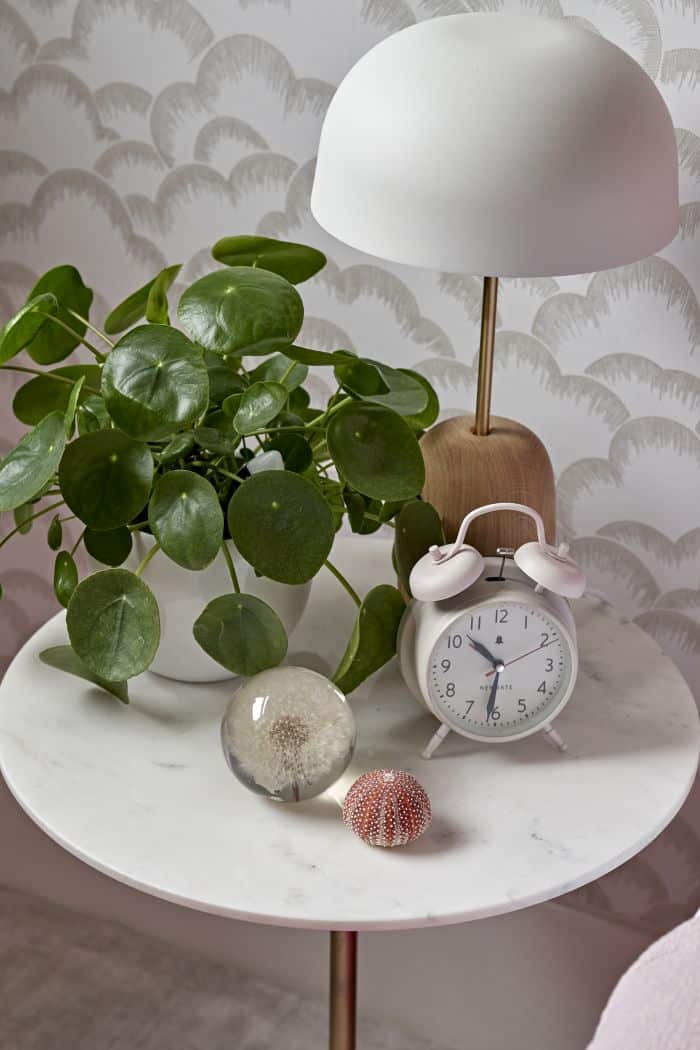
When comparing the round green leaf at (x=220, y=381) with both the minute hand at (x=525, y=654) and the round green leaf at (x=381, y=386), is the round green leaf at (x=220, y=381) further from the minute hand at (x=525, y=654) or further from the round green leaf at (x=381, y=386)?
the minute hand at (x=525, y=654)

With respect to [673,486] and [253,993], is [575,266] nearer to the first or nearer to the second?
[673,486]

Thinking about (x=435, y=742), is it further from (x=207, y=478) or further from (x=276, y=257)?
(x=276, y=257)

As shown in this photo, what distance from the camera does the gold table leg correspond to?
3.50 ft

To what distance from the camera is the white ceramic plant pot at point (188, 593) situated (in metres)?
0.96

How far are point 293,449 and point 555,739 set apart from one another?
319 millimetres

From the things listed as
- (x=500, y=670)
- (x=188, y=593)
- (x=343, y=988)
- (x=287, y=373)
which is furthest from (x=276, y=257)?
→ (x=343, y=988)

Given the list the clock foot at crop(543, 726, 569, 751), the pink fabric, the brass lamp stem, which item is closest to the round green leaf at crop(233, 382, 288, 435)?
the brass lamp stem

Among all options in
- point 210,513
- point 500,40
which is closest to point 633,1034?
point 210,513

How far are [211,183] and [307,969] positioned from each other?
3.24ft

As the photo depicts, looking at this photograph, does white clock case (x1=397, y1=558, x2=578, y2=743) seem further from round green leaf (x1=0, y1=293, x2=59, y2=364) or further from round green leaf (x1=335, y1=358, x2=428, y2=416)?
round green leaf (x1=0, y1=293, x2=59, y2=364)

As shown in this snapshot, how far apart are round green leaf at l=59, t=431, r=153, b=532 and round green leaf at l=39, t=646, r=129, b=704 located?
0.52 ft

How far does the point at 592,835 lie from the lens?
88 cm

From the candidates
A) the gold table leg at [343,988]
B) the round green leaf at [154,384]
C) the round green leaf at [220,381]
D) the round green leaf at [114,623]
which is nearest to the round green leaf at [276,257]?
the round green leaf at [220,381]

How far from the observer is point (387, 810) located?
847 mm
